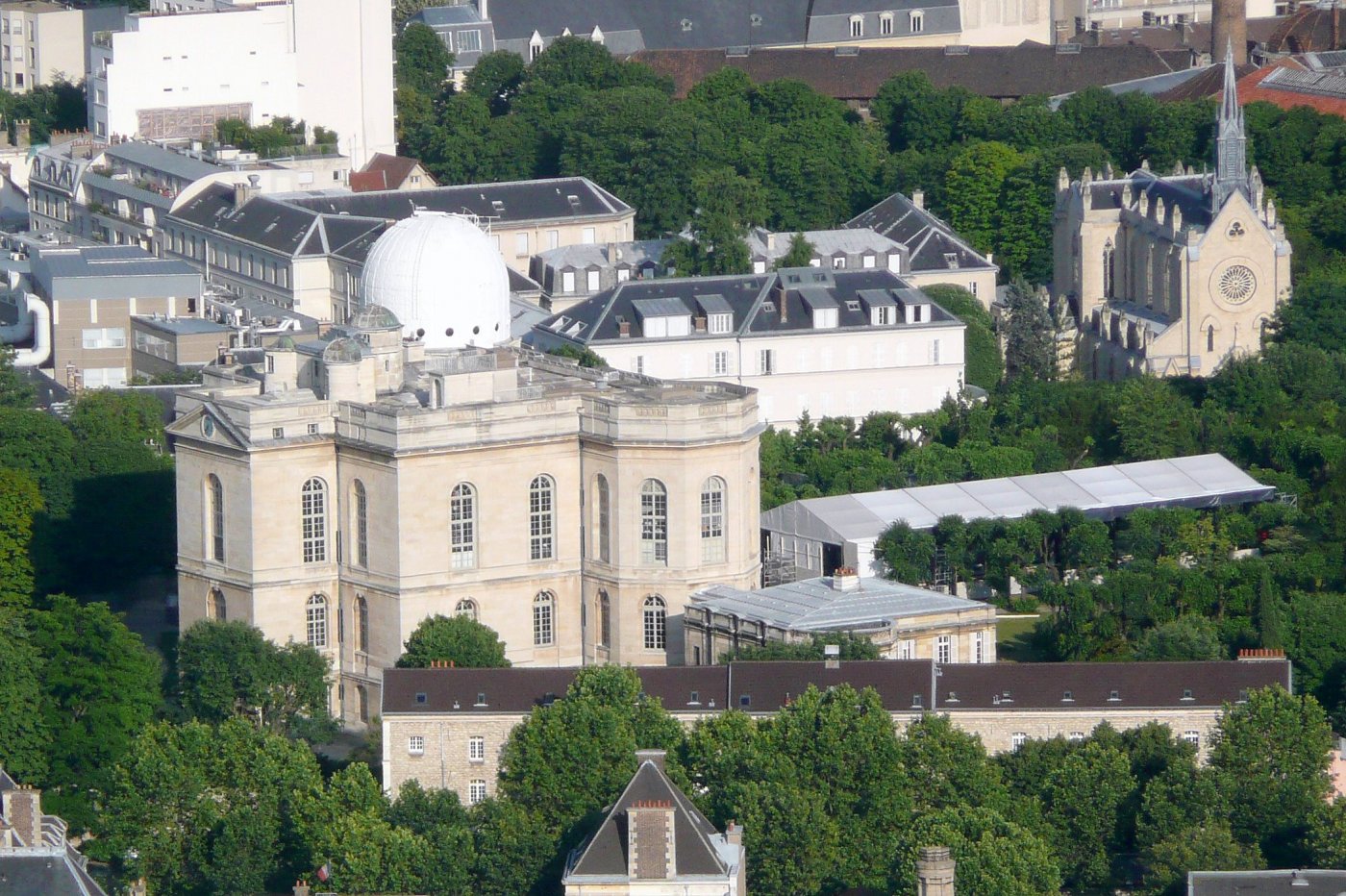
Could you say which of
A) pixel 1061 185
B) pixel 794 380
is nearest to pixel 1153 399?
pixel 794 380

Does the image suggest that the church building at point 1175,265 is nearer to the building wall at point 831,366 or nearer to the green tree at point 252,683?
the building wall at point 831,366

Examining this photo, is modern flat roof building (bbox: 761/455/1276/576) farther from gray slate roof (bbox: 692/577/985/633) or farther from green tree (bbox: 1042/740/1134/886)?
green tree (bbox: 1042/740/1134/886)

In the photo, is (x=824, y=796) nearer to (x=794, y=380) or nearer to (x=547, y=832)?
(x=547, y=832)

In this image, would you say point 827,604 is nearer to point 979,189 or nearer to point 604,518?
point 604,518

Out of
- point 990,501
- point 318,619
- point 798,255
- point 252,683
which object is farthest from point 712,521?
point 798,255

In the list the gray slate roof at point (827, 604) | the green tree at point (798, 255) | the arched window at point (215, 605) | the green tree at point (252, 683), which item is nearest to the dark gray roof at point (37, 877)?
the green tree at point (252, 683)

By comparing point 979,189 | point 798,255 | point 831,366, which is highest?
point 979,189
